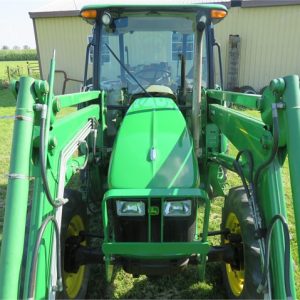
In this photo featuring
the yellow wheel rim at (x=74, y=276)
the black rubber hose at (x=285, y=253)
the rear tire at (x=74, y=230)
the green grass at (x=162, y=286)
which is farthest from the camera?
the green grass at (x=162, y=286)

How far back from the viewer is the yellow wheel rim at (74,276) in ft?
8.06

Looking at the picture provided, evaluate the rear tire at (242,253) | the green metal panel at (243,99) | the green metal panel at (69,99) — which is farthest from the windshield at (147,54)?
the rear tire at (242,253)

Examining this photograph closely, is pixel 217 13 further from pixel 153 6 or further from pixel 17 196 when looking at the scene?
pixel 17 196

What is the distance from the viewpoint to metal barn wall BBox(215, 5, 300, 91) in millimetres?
11484

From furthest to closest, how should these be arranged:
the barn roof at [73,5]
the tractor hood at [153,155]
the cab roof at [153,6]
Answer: the barn roof at [73,5], the cab roof at [153,6], the tractor hood at [153,155]

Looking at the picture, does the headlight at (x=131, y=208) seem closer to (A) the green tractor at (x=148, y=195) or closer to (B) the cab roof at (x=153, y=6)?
(A) the green tractor at (x=148, y=195)

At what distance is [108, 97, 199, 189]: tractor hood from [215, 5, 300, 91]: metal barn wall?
33.4ft

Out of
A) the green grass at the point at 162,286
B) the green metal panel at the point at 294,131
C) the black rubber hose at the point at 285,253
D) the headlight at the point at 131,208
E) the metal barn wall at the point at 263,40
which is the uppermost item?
the metal barn wall at the point at 263,40

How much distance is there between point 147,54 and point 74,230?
6.57 feet

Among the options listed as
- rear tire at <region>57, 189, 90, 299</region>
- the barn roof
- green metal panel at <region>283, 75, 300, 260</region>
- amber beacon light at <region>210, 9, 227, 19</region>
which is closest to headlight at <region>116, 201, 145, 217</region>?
rear tire at <region>57, 189, 90, 299</region>

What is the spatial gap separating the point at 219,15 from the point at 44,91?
80.4 inches

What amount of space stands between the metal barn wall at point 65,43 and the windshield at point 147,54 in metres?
9.26

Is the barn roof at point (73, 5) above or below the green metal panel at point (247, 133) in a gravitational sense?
above

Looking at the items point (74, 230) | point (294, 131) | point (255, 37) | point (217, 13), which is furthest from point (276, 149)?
point (255, 37)
